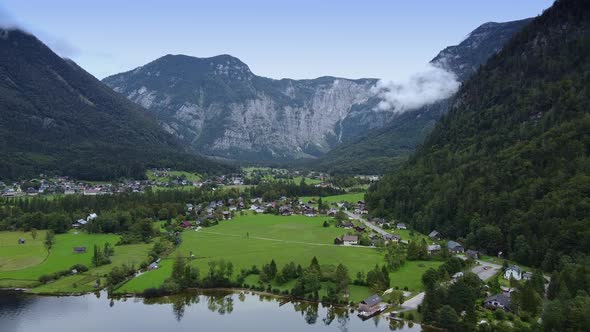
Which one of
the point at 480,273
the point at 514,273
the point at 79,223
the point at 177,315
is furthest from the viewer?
the point at 79,223

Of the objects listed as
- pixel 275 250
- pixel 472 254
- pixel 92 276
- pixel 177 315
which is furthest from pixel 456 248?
pixel 92 276

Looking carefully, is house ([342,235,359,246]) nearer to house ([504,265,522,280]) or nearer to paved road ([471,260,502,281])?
paved road ([471,260,502,281])

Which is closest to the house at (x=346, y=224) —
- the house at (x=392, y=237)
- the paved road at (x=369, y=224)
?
the paved road at (x=369, y=224)

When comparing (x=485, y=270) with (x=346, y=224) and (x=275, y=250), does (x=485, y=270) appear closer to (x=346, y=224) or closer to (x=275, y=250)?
(x=275, y=250)

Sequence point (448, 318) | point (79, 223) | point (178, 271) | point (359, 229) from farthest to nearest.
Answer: point (79, 223) < point (359, 229) < point (178, 271) < point (448, 318)

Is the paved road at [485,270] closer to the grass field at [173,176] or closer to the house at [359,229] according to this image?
the house at [359,229]

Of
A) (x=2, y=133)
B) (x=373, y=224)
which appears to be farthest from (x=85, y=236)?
(x=2, y=133)

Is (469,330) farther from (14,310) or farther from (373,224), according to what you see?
(373,224)
